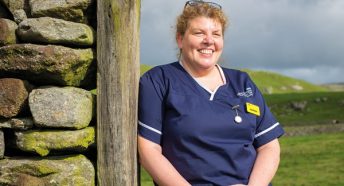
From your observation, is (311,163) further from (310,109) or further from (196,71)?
(310,109)

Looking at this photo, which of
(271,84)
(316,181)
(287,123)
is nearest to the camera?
(316,181)

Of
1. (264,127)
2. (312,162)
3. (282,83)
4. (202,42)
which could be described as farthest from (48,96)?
(282,83)

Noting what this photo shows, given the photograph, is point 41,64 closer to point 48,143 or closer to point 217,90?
point 48,143

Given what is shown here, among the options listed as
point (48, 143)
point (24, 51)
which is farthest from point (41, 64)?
point (48, 143)

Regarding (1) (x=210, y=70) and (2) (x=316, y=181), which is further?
(2) (x=316, y=181)

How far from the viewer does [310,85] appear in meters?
92.8

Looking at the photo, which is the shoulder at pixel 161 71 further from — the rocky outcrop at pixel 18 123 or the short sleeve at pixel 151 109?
the rocky outcrop at pixel 18 123

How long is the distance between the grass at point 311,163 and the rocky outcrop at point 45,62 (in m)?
9.34

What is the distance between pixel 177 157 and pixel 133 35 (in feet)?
3.71

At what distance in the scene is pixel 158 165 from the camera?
4.94m

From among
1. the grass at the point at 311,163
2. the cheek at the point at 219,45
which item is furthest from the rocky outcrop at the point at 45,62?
the grass at the point at 311,163

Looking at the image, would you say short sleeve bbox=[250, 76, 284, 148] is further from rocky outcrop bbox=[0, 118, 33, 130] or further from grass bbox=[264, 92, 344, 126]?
grass bbox=[264, 92, 344, 126]

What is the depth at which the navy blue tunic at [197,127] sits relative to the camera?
4.93 meters

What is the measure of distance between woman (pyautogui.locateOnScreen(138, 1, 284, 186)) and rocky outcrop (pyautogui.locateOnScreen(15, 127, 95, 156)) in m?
0.53
